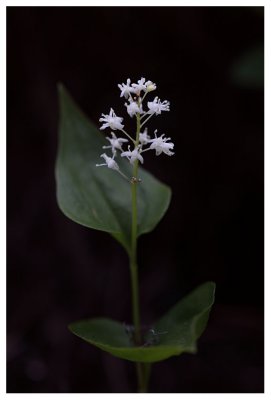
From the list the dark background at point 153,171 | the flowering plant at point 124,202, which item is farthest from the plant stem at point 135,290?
the dark background at point 153,171

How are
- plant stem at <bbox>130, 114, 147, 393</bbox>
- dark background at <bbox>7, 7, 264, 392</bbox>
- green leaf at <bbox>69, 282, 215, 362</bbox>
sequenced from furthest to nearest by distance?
dark background at <bbox>7, 7, 264, 392</bbox> → plant stem at <bbox>130, 114, 147, 393</bbox> → green leaf at <bbox>69, 282, 215, 362</bbox>

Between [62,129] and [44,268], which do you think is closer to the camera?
[62,129]

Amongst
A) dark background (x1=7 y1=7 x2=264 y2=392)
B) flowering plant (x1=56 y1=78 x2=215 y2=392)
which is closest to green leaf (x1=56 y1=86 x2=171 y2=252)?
flowering plant (x1=56 y1=78 x2=215 y2=392)

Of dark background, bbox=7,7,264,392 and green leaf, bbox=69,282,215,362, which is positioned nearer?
green leaf, bbox=69,282,215,362

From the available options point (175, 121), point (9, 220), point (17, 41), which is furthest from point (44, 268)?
point (17, 41)

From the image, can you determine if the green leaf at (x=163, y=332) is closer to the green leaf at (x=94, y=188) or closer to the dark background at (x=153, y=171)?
the green leaf at (x=94, y=188)

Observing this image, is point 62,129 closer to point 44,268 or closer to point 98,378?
point 44,268

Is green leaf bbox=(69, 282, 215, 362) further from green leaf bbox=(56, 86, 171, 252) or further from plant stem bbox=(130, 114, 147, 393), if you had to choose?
green leaf bbox=(56, 86, 171, 252)
